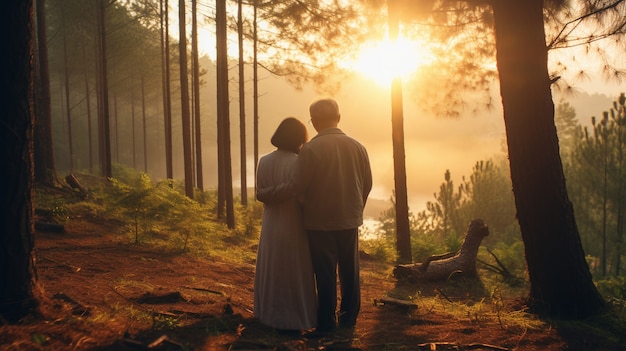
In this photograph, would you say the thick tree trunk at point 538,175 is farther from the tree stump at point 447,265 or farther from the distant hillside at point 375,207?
the distant hillside at point 375,207

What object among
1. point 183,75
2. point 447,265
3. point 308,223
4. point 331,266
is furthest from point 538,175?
point 183,75

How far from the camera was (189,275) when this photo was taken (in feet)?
20.6

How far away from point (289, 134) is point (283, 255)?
113cm

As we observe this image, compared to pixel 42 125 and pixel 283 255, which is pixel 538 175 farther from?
pixel 42 125

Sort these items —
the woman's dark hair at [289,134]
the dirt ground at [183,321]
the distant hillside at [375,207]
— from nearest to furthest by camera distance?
1. the dirt ground at [183,321]
2. the woman's dark hair at [289,134]
3. the distant hillside at [375,207]

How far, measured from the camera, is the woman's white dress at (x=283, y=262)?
4.07 meters

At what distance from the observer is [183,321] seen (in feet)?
12.4

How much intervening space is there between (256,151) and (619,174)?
1639cm

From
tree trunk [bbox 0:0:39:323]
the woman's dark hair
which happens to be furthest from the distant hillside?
tree trunk [bbox 0:0:39:323]

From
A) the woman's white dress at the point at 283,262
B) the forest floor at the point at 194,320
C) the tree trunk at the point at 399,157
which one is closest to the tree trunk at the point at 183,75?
the tree trunk at the point at 399,157

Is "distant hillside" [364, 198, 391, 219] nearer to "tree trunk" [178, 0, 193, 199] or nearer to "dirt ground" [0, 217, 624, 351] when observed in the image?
"tree trunk" [178, 0, 193, 199]

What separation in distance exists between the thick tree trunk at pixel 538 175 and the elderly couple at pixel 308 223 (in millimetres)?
1874

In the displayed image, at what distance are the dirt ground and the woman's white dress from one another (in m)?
0.16

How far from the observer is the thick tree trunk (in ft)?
15.3
